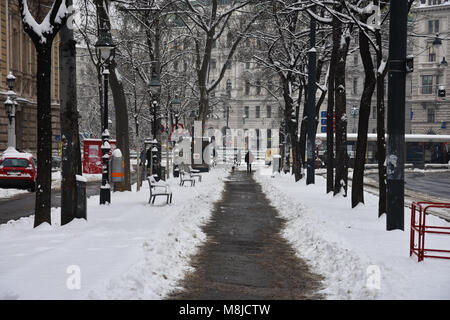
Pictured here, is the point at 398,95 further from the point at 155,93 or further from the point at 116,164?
the point at 155,93

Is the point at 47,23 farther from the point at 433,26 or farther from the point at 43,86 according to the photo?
the point at 433,26

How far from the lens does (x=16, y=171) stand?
80.7 ft

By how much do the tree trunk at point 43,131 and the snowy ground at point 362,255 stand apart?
5.32 metres

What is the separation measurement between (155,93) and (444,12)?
65.9 metres

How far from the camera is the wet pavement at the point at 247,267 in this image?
7.76 metres

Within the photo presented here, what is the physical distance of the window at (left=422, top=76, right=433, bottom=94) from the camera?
80062 mm

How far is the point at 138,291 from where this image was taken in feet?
22.8

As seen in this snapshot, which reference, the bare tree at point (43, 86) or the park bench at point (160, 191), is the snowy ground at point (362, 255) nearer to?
the park bench at point (160, 191)

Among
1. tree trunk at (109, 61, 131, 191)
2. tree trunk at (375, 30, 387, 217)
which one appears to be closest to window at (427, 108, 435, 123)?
tree trunk at (109, 61, 131, 191)

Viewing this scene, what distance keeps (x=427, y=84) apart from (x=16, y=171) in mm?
68327

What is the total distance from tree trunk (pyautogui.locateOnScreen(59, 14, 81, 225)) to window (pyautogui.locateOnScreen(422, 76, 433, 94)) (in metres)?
75.3

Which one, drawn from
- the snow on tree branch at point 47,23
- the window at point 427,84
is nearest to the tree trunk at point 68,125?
the snow on tree branch at point 47,23

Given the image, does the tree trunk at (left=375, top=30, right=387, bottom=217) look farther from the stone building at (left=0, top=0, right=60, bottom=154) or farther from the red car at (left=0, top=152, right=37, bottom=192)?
the stone building at (left=0, top=0, right=60, bottom=154)
